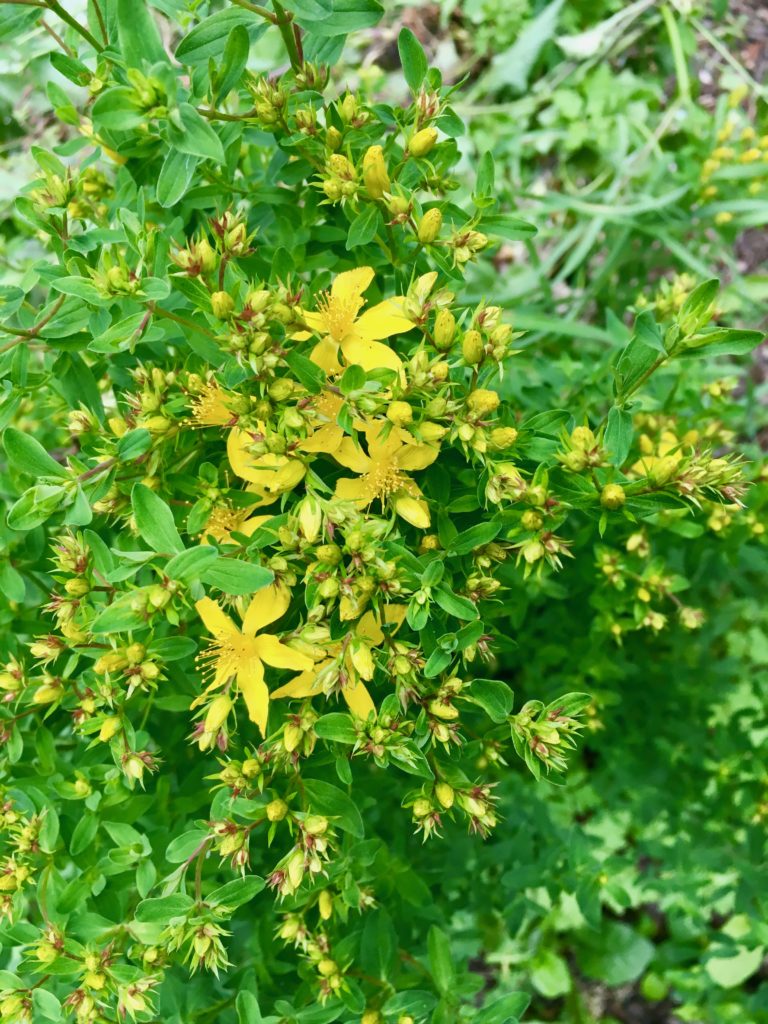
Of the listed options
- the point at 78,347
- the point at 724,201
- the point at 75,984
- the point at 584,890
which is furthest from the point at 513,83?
the point at 75,984

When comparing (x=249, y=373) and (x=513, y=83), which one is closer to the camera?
(x=249, y=373)

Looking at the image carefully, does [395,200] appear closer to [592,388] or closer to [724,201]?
[592,388]

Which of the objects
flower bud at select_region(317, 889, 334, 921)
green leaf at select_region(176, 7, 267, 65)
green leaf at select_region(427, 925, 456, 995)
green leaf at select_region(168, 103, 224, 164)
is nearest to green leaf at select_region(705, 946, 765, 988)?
green leaf at select_region(427, 925, 456, 995)

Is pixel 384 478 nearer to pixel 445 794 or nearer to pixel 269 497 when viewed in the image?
pixel 269 497

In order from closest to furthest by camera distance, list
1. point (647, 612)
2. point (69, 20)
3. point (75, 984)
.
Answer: point (69, 20) < point (75, 984) < point (647, 612)

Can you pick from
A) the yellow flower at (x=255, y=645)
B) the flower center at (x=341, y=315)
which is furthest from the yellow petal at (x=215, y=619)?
the flower center at (x=341, y=315)

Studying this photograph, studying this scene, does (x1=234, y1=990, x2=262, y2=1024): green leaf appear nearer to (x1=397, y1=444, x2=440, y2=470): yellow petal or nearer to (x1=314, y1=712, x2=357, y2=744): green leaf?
(x1=314, y1=712, x2=357, y2=744): green leaf

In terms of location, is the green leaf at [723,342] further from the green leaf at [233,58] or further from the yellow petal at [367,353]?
the green leaf at [233,58]
